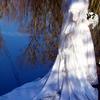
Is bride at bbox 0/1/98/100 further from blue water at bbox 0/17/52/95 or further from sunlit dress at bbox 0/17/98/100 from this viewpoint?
blue water at bbox 0/17/52/95

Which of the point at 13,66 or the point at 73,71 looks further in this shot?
the point at 13,66

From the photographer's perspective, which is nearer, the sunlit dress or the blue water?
the sunlit dress

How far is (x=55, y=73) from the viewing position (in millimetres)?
3438

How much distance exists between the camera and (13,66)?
17.9 feet

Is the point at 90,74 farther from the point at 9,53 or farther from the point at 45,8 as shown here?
the point at 9,53

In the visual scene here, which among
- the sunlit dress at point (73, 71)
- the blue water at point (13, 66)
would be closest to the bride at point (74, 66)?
the sunlit dress at point (73, 71)

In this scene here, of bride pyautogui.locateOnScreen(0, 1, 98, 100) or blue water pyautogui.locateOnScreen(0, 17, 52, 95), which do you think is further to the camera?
blue water pyautogui.locateOnScreen(0, 17, 52, 95)

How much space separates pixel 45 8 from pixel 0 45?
72 centimetres

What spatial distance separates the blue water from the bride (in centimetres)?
134

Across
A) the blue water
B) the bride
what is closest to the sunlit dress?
the bride

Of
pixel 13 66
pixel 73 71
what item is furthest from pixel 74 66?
pixel 13 66

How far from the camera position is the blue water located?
4.90 m

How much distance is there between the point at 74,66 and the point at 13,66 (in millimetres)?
2230

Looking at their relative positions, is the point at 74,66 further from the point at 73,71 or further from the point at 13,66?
the point at 13,66
